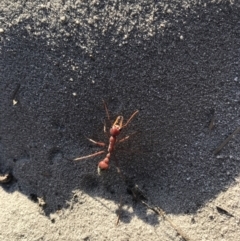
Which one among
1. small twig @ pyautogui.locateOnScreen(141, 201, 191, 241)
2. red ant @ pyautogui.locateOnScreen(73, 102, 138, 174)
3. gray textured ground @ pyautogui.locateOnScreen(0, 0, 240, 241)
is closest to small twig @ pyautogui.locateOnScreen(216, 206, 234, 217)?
gray textured ground @ pyautogui.locateOnScreen(0, 0, 240, 241)

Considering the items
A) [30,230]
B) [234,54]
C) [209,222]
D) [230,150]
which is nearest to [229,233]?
[209,222]

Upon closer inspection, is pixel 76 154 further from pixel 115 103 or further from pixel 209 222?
pixel 209 222

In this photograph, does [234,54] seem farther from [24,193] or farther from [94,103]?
[24,193]

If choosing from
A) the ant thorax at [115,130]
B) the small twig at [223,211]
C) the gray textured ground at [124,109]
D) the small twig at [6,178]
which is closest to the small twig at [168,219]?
the gray textured ground at [124,109]

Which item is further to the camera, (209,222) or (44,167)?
(44,167)

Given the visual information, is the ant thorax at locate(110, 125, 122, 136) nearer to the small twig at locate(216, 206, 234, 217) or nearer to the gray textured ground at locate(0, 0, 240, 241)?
the gray textured ground at locate(0, 0, 240, 241)

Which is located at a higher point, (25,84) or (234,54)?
(234,54)

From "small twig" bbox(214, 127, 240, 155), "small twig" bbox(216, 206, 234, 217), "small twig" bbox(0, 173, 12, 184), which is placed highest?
"small twig" bbox(214, 127, 240, 155)

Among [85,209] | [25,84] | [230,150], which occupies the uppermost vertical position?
[230,150]

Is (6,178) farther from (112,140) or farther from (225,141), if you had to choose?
(225,141)
